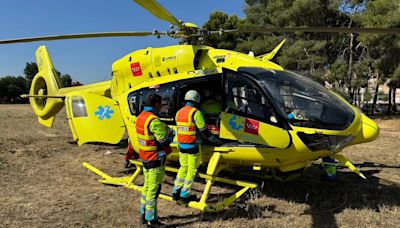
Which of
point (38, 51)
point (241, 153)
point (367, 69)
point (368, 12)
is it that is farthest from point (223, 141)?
point (367, 69)

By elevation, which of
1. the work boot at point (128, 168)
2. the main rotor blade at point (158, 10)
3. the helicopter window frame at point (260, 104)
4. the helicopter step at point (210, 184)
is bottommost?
the work boot at point (128, 168)

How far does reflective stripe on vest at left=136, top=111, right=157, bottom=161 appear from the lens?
4.79m

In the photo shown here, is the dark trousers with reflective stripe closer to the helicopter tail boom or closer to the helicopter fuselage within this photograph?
the helicopter fuselage

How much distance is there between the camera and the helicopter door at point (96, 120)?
26.1 feet

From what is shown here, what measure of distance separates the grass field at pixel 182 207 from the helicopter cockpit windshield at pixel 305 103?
4.45ft

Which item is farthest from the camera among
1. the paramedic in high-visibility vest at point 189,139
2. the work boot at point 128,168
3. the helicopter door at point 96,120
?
the work boot at point 128,168

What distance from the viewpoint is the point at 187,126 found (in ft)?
17.7

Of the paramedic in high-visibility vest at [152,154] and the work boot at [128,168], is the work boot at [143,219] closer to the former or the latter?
the paramedic in high-visibility vest at [152,154]

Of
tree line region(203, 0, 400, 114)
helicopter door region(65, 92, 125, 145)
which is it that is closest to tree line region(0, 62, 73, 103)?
tree line region(203, 0, 400, 114)

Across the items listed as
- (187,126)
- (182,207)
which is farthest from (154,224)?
(187,126)

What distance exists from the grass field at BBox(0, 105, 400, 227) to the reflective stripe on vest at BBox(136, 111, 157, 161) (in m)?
1.01

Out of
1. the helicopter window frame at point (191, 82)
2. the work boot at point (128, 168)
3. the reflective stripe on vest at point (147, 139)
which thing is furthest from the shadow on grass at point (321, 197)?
the work boot at point (128, 168)

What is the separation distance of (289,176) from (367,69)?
20788mm

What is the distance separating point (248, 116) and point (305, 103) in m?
0.84
